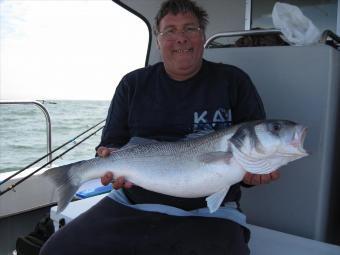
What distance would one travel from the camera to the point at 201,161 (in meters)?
2.11

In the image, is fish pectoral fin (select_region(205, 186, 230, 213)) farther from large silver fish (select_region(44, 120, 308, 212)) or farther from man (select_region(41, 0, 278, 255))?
man (select_region(41, 0, 278, 255))

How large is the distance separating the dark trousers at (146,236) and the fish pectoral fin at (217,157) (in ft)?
1.27

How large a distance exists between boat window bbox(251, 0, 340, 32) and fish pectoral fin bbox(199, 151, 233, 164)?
2906mm

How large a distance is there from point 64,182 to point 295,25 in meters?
1.85

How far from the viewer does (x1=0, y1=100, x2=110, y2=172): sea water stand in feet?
51.8

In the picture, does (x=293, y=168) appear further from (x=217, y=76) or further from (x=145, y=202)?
(x=145, y=202)

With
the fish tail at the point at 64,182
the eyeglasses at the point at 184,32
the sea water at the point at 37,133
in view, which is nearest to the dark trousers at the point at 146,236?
the fish tail at the point at 64,182

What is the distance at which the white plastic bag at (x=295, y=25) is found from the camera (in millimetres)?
2725

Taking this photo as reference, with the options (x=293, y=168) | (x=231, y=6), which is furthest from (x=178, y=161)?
(x=231, y=6)

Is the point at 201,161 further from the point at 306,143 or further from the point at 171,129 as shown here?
the point at 306,143

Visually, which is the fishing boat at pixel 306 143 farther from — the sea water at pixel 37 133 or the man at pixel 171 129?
the sea water at pixel 37 133

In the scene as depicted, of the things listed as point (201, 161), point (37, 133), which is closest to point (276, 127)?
point (201, 161)

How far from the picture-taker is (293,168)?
2.78 metres

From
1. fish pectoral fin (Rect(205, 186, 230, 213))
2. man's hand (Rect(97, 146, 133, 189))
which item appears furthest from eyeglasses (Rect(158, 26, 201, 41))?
fish pectoral fin (Rect(205, 186, 230, 213))
